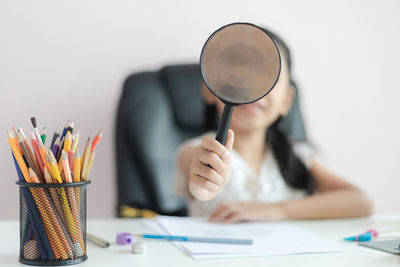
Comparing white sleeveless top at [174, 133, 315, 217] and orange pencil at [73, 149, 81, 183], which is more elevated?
orange pencil at [73, 149, 81, 183]

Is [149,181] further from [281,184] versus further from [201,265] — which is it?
[201,265]

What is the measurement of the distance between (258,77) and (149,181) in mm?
832

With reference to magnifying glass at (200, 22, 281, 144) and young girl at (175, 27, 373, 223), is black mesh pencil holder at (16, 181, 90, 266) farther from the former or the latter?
young girl at (175, 27, 373, 223)

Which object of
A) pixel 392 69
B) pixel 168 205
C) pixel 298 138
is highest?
pixel 392 69

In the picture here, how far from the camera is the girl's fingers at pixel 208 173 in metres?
0.77

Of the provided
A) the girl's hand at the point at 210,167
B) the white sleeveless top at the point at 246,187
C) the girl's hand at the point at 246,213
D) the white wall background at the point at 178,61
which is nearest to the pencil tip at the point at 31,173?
the girl's hand at the point at 210,167

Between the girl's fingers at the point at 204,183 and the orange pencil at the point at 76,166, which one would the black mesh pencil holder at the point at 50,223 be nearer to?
the orange pencil at the point at 76,166

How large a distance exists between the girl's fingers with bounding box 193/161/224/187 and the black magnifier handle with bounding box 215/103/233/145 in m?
0.06

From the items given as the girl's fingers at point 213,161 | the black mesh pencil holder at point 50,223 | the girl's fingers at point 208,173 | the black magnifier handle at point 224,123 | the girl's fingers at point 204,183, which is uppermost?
the black magnifier handle at point 224,123

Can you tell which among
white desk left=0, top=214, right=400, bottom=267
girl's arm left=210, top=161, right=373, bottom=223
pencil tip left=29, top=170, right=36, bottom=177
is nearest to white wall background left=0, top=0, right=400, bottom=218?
girl's arm left=210, top=161, right=373, bottom=223

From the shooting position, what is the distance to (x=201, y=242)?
896 millimetres

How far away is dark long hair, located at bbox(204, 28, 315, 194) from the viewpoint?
1.55 metres

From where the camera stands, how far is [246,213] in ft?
3.69

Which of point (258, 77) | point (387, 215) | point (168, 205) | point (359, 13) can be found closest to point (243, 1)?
point (359, 13)
